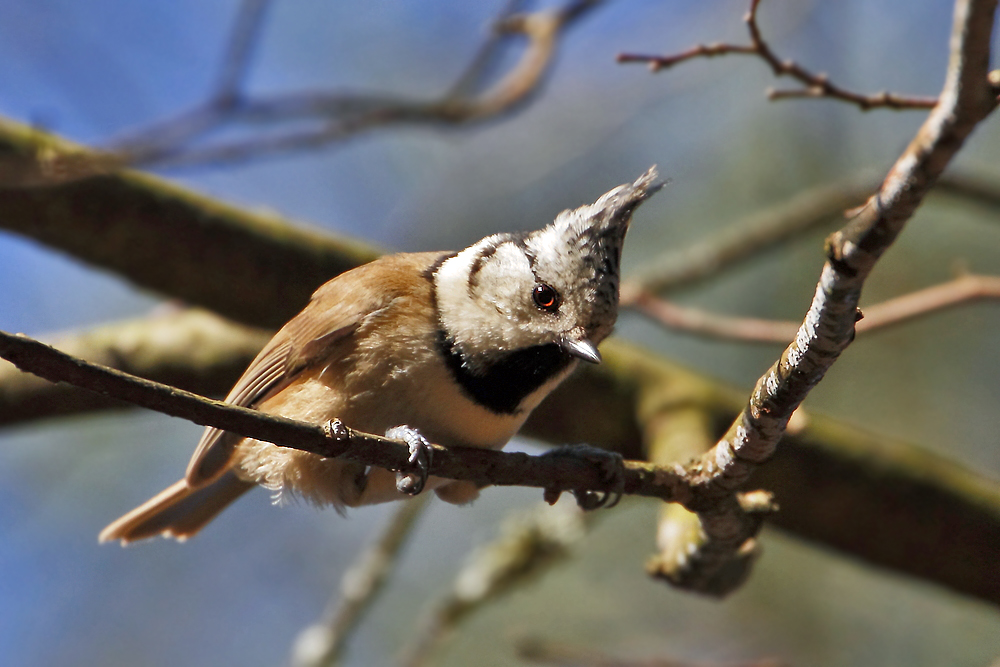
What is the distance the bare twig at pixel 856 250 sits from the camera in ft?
4.43

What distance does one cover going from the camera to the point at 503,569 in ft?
14.6

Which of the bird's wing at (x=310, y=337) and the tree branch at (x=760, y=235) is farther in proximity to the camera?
the tree branch at (x=760, y=235)

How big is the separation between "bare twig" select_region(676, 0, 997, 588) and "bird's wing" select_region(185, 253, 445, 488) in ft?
3.97

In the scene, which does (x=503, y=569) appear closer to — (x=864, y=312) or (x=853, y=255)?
(x=864, y=312)

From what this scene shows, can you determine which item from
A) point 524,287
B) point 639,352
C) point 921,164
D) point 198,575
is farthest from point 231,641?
point 921,164

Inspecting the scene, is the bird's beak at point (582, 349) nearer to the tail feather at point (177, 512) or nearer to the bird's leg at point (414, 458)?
the bird's leg at point (414, 458)

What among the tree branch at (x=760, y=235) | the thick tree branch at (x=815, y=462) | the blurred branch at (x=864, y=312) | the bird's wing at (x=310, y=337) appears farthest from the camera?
the tree branch at (x=760, y=235)

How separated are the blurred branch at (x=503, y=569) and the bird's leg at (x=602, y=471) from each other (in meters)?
1.65

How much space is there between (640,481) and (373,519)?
192 inches

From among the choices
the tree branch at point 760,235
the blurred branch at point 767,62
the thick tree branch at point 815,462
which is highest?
the blurred branch at point 767,62

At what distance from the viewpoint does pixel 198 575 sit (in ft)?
23.5

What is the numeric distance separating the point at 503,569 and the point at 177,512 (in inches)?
67.2

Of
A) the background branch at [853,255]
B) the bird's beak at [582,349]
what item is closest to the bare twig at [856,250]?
the background branch at [853,255]

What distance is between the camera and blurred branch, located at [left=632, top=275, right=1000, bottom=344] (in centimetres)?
366
